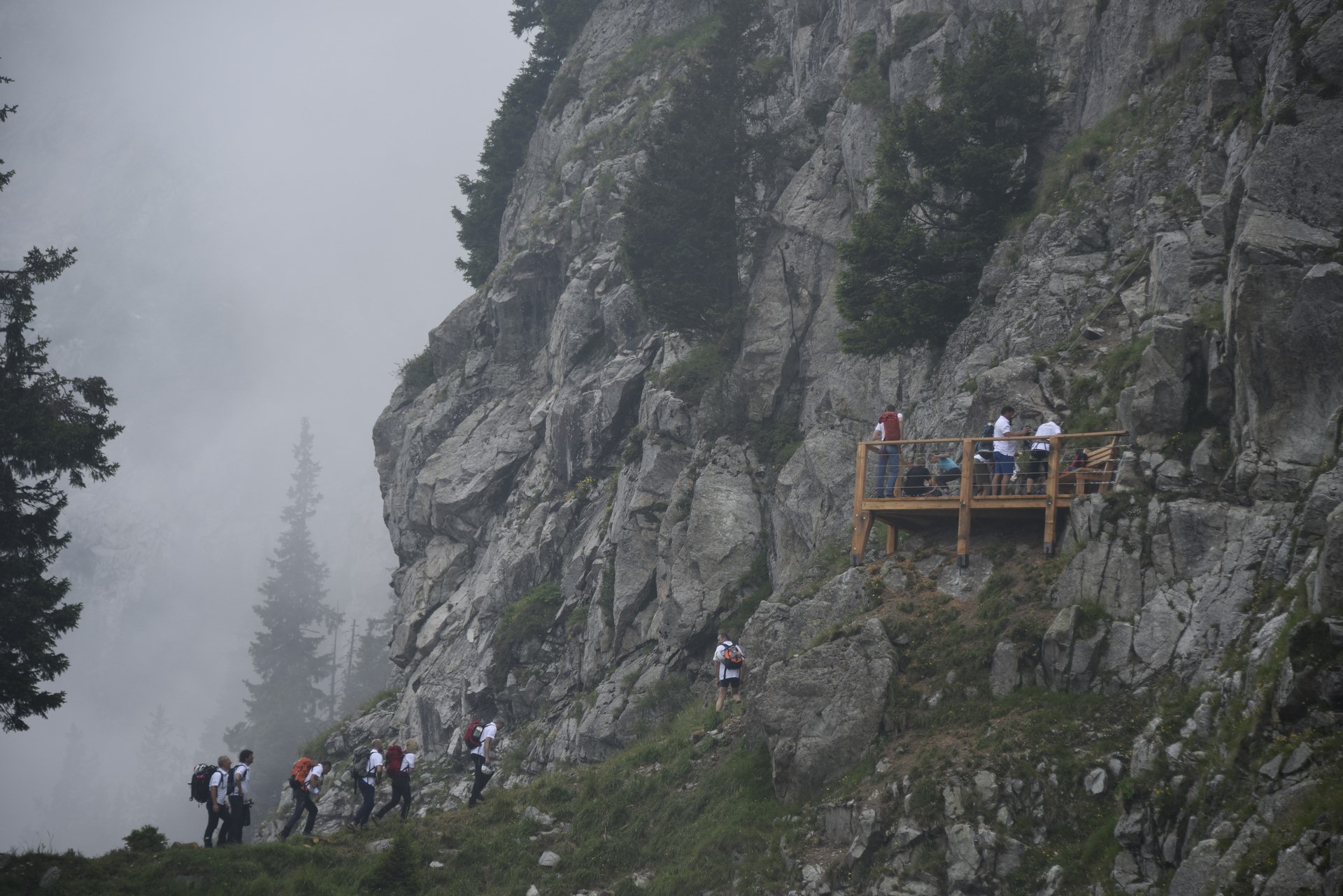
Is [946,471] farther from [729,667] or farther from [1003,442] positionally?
[729,667]

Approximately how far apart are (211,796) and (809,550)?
1462 cm

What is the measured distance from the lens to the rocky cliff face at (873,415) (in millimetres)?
12008

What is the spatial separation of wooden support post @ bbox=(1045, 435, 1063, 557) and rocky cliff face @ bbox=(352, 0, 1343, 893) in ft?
1.50

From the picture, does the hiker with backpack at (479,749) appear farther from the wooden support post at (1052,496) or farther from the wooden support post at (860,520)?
the wooden support post at (1052,496)

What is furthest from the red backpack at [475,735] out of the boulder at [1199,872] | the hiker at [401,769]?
the boulder at [1199,872]

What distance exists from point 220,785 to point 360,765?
12983mm

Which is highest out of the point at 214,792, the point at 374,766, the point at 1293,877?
the point at 1293,877

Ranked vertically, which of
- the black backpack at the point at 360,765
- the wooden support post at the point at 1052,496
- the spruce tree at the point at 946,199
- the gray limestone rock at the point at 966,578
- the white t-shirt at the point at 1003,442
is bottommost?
the black backpack at the point at 360,765

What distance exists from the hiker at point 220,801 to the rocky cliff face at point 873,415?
31.5ft

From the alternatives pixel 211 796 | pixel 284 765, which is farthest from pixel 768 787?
pixel 284 765

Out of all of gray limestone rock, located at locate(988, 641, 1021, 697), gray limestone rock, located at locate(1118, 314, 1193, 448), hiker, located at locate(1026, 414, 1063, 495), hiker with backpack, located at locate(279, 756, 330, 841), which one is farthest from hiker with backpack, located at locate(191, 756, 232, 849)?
gray limestone rock, located at locate(1118, 314, 1193, 448)

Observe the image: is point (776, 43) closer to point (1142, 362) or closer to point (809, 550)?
point (809, 550)

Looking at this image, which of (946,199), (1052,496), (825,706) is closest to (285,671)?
(946,199)

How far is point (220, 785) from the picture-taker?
682 inches
